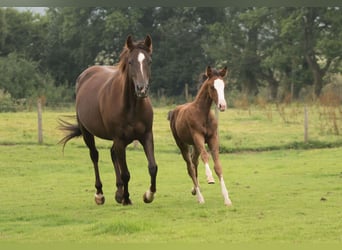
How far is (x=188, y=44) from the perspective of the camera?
162 feet

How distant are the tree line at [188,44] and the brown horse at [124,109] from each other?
33635 millimetres

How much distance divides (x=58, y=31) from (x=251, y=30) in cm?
1354

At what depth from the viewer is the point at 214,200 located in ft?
32.2

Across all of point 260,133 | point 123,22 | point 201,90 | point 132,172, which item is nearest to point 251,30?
point 123,22

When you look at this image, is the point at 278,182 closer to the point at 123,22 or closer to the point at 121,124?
the point at 121,124

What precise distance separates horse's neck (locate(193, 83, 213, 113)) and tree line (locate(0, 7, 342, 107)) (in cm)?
3367

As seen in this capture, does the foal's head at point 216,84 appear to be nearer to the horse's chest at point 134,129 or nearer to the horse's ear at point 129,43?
the horse's chest at point 134,129

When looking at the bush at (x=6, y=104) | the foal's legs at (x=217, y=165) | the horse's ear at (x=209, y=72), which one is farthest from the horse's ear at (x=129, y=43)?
the bush at (x=6, y=104)

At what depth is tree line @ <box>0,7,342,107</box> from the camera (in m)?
44.1

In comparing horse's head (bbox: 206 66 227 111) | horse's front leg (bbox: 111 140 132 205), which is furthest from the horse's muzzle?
horse's head (bbox: 206 66 227 111)

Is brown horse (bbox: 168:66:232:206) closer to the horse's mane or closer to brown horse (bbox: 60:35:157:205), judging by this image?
brown horse (bbox: 60:35:157:205)

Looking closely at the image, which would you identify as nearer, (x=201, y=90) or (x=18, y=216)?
(x=18, y=216)

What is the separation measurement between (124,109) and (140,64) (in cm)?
92

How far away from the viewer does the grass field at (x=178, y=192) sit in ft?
22.1
